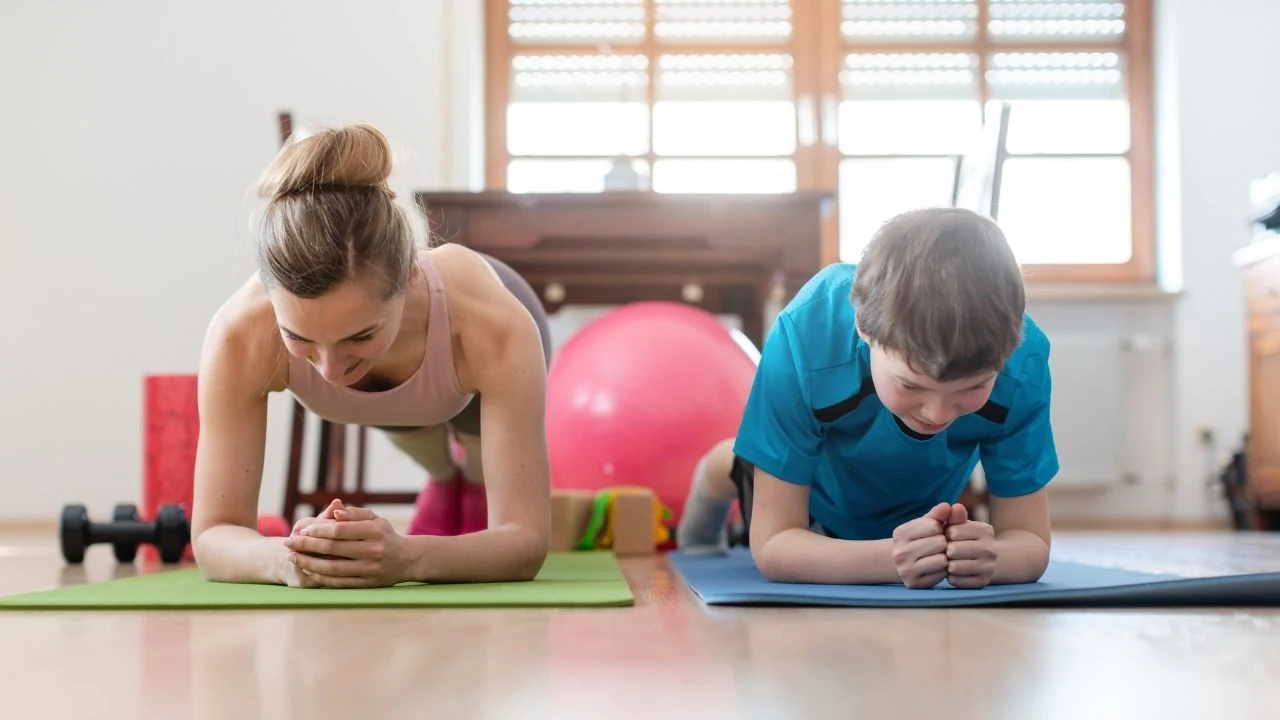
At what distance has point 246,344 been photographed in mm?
1546

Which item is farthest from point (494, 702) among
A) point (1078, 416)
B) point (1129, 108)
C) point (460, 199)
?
point (1129, 108)

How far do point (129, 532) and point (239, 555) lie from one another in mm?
916

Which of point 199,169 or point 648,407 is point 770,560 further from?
point 199,169

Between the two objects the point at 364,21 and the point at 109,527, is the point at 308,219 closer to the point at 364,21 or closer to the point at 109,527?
the point at 109,527

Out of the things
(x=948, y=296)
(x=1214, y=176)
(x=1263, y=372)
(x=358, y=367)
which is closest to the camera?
(x=948, y=296)

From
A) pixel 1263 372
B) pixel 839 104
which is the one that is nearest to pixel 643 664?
pixel 1263 372

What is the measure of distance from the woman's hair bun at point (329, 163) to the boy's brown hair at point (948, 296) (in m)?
0.59

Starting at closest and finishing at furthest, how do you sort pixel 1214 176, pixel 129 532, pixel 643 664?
pixel 643 664 < pixel 129 532 < pixel 1214 176

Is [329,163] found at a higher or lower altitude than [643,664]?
higher

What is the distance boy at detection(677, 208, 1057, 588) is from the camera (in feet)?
4.09

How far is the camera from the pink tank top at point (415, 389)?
5.29 feet

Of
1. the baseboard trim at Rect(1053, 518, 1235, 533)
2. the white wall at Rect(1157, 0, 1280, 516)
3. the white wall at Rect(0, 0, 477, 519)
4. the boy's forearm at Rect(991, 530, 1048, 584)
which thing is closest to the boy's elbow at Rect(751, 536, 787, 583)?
the boy's forearm at Rect(991, 530, 1048, 584)

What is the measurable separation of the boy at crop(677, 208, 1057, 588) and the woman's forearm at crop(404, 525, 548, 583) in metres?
0.29

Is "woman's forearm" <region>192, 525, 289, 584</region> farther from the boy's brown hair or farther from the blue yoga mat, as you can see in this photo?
the boy's brown hair
